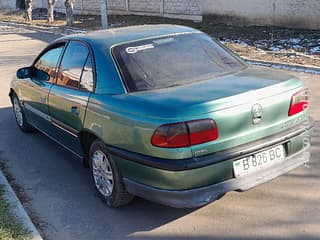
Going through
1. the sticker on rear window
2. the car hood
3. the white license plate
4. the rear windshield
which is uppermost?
the sticker on rear window

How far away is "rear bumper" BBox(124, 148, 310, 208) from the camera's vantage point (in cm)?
338

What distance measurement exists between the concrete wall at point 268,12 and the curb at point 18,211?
39.7 feet

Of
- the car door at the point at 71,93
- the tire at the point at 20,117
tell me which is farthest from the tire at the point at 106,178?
the tire at the point at 20,117

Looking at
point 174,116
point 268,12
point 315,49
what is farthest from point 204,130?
point 268,12

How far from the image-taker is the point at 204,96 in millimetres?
3496

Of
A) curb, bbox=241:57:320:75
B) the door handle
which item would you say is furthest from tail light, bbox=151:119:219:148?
curb, bbox=241:57:320:75

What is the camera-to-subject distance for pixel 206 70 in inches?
161

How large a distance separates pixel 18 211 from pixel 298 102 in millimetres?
2635

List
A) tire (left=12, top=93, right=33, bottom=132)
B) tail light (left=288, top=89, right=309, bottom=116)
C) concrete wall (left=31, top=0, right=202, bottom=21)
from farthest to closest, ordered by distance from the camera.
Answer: concrete wall (left=31, top=0, right=202, bottom=21) → tire (left=12, top=93, right=33, bottom=132) → tail light (left=288, top=89, right=309, bottom=116)

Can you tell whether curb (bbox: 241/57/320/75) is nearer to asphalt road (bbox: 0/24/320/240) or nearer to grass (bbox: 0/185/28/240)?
asphalt road (bbox: 0/24/320/240)

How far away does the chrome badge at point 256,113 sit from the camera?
11.5 feet

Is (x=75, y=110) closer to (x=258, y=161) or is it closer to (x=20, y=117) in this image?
(x=258, y=161)

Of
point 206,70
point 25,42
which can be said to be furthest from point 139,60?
point 25,42

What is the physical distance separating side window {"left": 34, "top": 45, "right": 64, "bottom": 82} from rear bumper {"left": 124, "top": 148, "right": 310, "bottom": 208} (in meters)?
2.01
